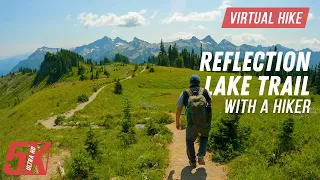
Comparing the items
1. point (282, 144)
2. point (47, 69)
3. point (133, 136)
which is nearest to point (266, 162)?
point (282, 144)

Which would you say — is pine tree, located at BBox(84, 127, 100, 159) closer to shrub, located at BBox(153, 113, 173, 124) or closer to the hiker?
the hiker

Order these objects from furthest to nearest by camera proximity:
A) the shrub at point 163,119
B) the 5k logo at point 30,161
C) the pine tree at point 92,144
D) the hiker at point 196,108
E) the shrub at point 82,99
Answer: the shrub at point 82,99
the shrub at point 163,119
the 5k logo at point 30,161
the pine tree at point 92,144
the hiker at point 196,108

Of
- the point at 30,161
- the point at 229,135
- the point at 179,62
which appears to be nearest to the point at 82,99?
the point at 30,161

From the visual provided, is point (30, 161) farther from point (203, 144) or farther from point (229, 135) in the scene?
point (229, 135)

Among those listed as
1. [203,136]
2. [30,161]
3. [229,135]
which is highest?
[203,136]

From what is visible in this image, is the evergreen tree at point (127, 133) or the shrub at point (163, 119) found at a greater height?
the evergreen tree at point (127, 133)

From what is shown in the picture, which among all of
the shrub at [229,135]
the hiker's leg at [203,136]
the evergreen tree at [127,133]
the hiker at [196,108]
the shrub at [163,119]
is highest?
the hiker at [196,108]

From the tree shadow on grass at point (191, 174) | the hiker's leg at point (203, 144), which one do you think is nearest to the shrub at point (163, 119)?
the tree shadow on grass at point (191, 174)

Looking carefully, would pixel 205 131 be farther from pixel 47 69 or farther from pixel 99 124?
pixel 47 69

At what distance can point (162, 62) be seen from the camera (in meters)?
130

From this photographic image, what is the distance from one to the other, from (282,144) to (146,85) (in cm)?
5983

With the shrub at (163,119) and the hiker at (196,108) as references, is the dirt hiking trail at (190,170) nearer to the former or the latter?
the hiker at (196,108)

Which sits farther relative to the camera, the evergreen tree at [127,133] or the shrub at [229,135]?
the evergreen tree at [127,133]

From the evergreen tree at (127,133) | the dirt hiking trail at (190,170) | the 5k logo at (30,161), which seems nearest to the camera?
the dirt hiking trail at (190,170)
